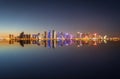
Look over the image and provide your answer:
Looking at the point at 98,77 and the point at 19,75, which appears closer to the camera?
the point at 98,77

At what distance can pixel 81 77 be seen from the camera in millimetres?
15594

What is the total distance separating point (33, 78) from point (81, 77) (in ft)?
8.94

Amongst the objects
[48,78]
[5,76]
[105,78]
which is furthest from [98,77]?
[5,76]

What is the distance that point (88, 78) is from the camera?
1540cm

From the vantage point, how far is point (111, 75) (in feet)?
52.6

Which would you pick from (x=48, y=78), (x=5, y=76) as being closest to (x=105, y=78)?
(x=48, y=78)

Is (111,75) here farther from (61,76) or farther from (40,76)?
(40,76)

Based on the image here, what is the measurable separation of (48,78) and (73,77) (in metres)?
1.42

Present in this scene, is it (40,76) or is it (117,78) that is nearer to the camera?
(117,78)

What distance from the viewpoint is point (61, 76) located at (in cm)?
1600

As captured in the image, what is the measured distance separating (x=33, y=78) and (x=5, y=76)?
1.82 metres

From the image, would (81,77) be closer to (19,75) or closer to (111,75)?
(111,75)

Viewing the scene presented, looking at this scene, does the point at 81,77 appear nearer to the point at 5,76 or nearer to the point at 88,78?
the point at 88,78

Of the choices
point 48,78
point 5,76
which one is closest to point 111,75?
point 48,78
